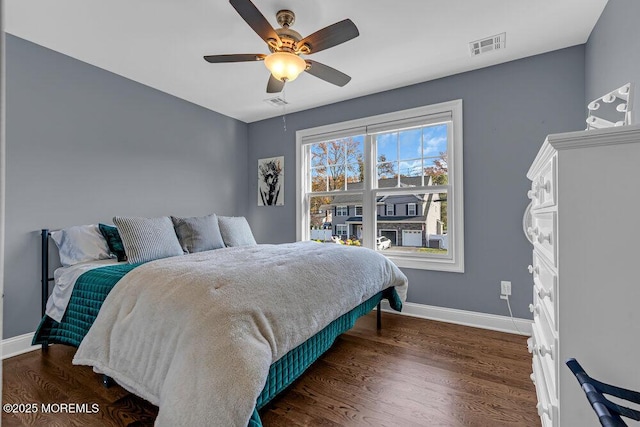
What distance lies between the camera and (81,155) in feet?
9.33

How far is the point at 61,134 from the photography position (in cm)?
271

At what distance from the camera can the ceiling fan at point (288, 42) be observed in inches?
73.3

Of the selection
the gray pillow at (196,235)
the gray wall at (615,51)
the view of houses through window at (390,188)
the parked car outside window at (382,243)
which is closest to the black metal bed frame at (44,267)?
the gray pillow at (196,235)

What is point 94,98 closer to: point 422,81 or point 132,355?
point 132,355

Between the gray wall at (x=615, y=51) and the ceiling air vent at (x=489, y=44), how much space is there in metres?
0.59

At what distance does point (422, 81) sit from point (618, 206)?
2.66m

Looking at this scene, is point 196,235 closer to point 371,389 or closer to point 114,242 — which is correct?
point 114,242

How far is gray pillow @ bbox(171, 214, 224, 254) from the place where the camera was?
9.71 feet

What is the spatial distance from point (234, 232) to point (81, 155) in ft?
5.02

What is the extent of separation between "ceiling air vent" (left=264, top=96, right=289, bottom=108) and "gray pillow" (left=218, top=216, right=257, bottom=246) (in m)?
1.47

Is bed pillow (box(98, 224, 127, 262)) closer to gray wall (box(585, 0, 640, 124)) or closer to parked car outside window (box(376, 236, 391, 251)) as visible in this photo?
parked car outside window (box(376, 236, 391, 251))

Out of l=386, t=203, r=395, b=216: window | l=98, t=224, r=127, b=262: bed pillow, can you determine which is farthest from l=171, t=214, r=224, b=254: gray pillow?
l=386, t=203, r=395, b=216: window

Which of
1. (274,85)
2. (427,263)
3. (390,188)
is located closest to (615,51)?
(390,188)

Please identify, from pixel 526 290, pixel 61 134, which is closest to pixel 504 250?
pixel 526 290
